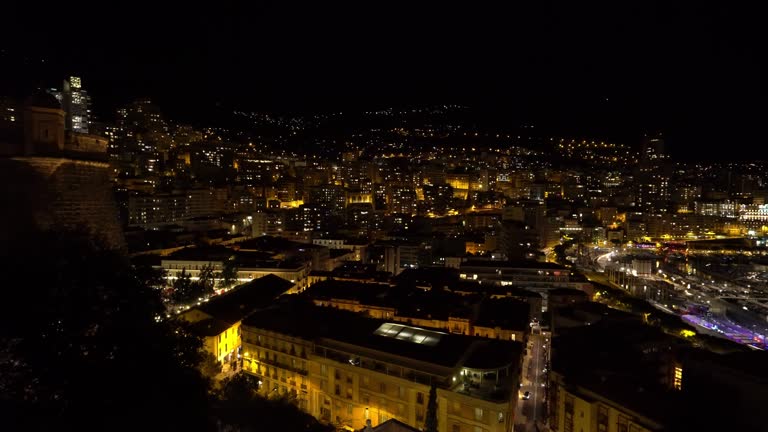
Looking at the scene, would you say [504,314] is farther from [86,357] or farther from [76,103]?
[76,103]

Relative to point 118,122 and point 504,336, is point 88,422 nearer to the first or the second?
point 504,336

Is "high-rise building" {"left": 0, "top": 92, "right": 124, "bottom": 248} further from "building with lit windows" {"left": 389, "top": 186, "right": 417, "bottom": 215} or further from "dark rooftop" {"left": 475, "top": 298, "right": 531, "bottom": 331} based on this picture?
"building with lit windows" {"left": 389, "top": 186, "right": 417, "bottom": 215}

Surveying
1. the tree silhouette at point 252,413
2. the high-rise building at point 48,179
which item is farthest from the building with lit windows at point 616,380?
the high-rise building at point 48,179

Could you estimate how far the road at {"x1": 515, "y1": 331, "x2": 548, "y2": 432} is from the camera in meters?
11.7

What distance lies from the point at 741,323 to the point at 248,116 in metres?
66.1

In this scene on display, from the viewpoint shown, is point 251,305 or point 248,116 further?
point 248,116

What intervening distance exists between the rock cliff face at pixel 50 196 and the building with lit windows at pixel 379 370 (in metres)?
4.51

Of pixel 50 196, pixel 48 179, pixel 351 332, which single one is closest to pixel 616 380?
pixel 351 332

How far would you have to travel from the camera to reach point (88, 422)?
4477mm

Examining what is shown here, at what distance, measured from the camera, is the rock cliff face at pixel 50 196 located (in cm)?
905

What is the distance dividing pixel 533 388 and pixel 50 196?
12.2m

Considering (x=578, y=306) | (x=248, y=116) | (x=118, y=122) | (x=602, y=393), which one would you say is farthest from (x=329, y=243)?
(x=248, y=116)

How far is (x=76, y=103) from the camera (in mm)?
42188

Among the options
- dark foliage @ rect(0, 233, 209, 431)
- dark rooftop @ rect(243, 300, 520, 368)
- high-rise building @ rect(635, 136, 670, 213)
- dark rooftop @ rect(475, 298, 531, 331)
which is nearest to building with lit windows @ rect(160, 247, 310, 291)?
dark rooftop @ rect(243, 300, 520, 368)
